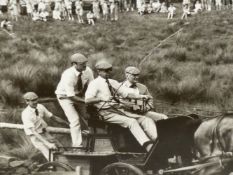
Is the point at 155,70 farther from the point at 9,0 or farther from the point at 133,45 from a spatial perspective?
the point at 9,0

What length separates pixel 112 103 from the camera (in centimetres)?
1017

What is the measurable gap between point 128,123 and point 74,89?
155 cm

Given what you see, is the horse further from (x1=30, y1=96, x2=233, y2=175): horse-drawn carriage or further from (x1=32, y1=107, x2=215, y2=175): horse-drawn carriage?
(x1=32, y1=107, x2=215, y2=175): horse-drawn carriage

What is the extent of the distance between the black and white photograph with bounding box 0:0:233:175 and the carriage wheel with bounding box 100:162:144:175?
0.6 inches

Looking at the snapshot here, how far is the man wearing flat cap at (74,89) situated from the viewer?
422 inches

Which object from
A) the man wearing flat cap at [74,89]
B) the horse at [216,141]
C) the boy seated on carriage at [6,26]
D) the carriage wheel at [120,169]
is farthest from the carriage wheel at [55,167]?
the boy seated on carriage at [6,26]

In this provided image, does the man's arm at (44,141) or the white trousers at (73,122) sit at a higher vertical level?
the white trousers at (73,122)

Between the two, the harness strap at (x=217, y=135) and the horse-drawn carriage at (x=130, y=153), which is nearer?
the harness strap at (x=217, y=135)

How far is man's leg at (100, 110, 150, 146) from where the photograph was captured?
970 centimetres

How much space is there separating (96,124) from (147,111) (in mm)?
980

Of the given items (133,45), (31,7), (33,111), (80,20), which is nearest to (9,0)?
(31,7)

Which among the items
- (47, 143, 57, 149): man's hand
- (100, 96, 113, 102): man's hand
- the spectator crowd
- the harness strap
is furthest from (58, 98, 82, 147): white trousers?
the spectator crowd

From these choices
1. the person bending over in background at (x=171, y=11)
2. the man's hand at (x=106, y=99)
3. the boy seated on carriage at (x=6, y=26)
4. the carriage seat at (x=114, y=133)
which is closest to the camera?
the man's hand at (x=106, y=99)

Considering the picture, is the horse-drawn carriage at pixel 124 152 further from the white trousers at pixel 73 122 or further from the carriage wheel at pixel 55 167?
the white trousers at pixel 73 122
